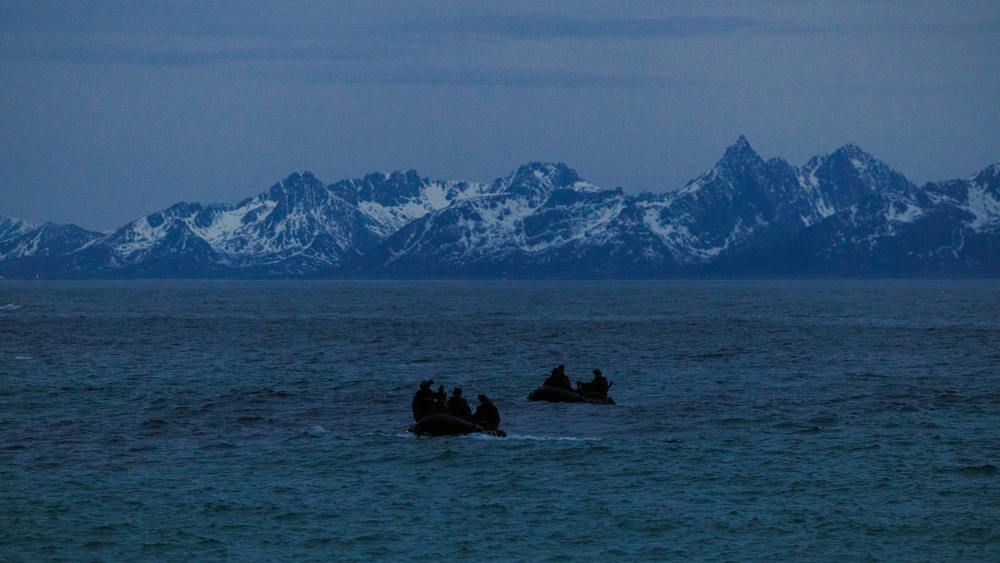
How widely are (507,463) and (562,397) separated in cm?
1719

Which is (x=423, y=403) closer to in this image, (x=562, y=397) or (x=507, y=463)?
(x=507, y=463)

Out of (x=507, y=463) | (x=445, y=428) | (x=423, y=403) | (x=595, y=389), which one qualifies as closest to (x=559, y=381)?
(x=595, y=389)

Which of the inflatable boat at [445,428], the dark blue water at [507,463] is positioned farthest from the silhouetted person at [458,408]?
the dark blue water at [507,463]

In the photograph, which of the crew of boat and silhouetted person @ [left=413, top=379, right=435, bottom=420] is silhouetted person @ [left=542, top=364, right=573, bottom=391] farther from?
silhouetted person @ [left=413, top=379, right=435, bottom=420]

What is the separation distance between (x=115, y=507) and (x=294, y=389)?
31038 mm

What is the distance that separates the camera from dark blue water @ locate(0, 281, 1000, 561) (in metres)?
32.0

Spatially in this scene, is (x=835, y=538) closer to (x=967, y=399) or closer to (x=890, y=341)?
(x=967, y=399)

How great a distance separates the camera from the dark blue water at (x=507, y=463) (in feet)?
105

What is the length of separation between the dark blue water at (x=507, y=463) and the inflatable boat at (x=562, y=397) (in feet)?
2.98

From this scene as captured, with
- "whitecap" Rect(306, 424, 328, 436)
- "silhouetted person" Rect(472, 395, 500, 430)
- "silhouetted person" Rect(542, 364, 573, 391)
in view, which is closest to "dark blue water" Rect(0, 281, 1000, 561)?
"whitecap" Rect(306, 424, 328, 436)

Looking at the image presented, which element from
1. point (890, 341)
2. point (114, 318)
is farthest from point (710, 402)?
point (114, 318)

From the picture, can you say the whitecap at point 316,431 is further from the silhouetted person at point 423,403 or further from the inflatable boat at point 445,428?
the inflatable boat at point 445,428

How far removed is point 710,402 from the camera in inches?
2311

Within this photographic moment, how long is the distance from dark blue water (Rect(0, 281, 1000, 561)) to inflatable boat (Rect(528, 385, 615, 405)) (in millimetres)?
910
